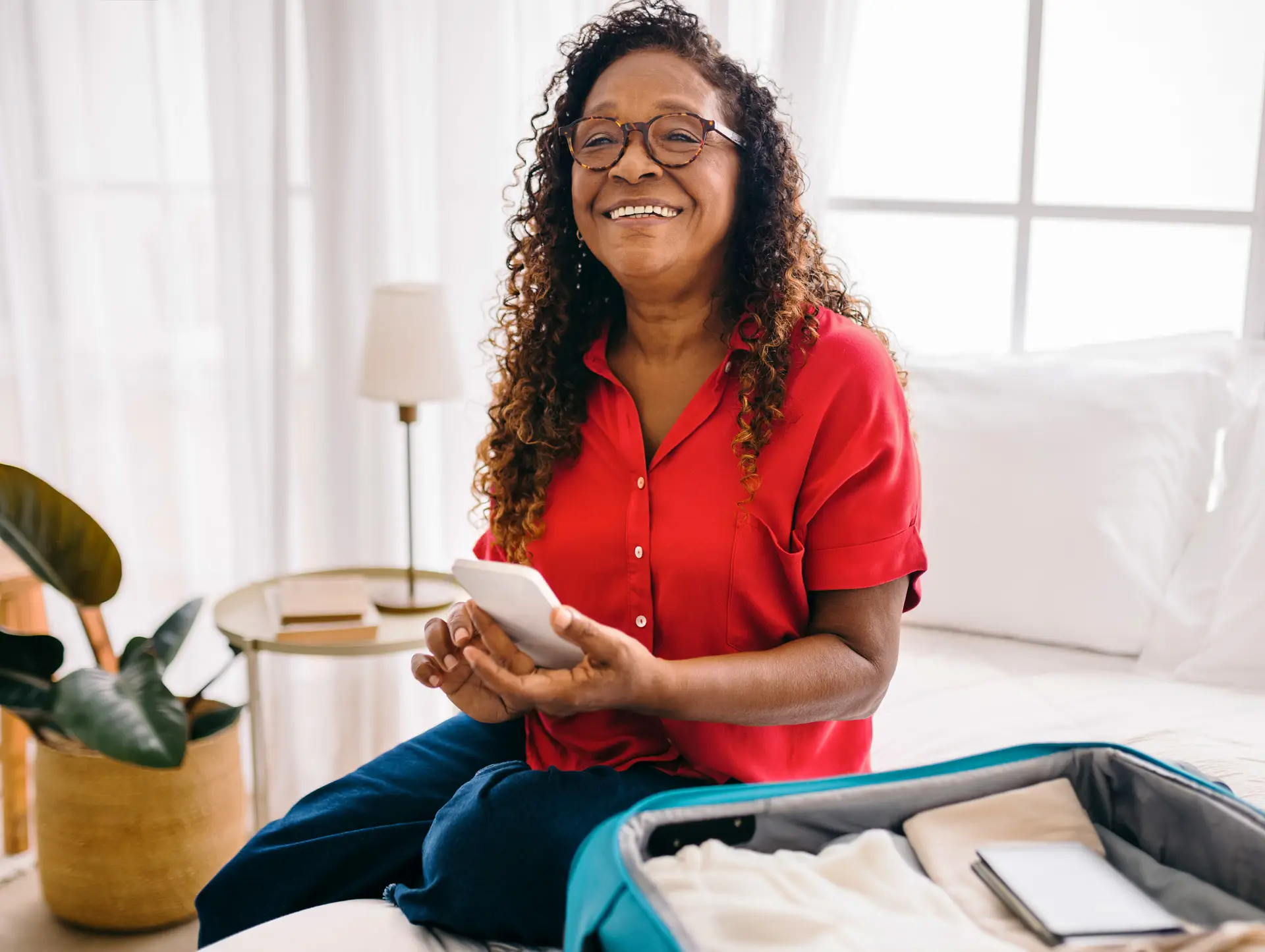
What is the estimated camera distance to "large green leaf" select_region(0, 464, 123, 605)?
1.73m

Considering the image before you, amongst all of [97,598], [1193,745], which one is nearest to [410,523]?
[97,598]

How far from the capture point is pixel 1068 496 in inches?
71.3

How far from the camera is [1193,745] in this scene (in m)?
1.43

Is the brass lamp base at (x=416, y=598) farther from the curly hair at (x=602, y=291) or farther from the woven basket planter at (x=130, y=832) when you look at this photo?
the curly hair at (x=602, y=291)

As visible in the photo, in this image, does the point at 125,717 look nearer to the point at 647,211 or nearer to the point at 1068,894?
the point at 647,211

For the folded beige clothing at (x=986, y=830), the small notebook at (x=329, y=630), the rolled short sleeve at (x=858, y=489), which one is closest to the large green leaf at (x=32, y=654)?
the small notebook at (x=329, y=630)

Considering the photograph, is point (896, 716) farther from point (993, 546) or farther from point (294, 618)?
point (294, 618)

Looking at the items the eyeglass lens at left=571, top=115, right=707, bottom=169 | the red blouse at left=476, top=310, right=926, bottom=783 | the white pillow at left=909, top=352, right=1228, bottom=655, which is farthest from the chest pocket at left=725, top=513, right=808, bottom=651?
the white pillow at left=909, top=352, right=1228, bottom=655

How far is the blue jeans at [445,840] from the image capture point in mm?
1131

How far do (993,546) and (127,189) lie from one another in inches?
81.1

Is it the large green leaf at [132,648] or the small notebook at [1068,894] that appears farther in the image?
the large green leaf at [132,648]

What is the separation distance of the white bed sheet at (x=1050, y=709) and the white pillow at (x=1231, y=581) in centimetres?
4

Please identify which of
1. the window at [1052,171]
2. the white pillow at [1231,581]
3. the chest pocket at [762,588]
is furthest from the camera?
the window at [1052,171]

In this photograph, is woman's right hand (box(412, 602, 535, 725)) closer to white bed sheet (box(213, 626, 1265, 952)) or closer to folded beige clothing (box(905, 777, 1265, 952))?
white bed sheet (box(213, 626, 1265, 952))
